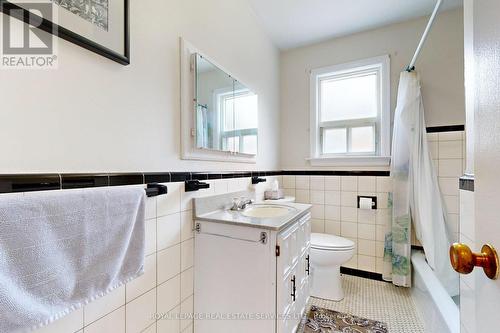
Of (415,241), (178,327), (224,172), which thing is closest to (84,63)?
(224,172)

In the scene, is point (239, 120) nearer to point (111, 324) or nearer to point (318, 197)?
point (318, 197)

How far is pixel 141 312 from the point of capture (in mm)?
1002

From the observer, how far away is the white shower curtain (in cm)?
192

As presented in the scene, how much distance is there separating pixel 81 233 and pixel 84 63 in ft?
1.98

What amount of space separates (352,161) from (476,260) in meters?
2.03

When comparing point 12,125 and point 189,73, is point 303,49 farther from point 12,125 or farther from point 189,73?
point 12,125

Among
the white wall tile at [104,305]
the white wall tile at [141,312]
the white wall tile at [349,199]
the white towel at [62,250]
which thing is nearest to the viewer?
the white towel at [62,250]

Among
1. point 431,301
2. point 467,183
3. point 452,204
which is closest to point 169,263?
point 467,183

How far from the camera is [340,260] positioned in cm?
188

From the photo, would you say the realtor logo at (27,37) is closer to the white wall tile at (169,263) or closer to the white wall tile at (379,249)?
the white wall tile at (169,263)

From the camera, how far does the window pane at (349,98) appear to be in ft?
7.85

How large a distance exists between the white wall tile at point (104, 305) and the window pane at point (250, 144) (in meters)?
1.26

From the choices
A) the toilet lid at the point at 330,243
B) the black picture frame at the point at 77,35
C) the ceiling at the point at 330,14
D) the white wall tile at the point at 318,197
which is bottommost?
the toilet lid at the point at 330,243

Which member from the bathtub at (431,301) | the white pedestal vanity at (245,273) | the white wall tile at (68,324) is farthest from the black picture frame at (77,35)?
the bathtub at (431,301)
